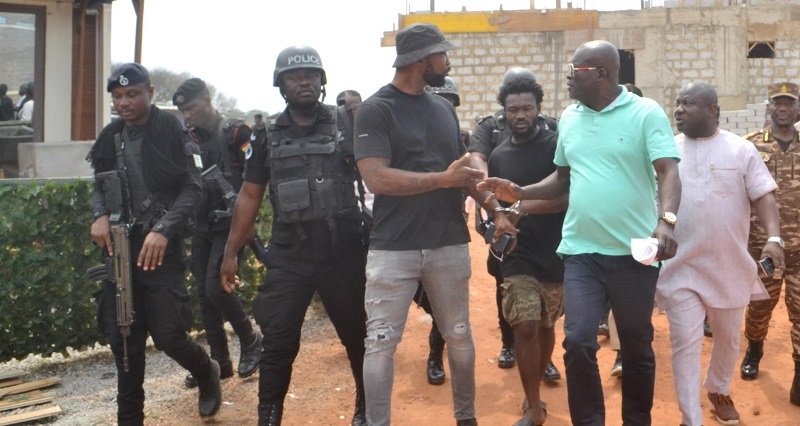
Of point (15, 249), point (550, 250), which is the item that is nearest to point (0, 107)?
point (15, 249)

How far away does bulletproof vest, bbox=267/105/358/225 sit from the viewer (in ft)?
15.3

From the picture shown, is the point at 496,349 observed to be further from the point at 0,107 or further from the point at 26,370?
the point at 0,107

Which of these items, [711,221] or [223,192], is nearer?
[711,221]

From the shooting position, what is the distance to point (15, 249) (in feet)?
21.8

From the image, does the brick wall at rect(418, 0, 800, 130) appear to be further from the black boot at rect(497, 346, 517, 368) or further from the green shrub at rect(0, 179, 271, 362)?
the green shrub at rect(0, 179, 271, 362)

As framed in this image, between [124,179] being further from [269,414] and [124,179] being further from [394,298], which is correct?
[394,298]

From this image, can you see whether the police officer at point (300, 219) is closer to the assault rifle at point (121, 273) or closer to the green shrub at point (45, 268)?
the assault rifle at point (121, 273)

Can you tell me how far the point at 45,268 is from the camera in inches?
264

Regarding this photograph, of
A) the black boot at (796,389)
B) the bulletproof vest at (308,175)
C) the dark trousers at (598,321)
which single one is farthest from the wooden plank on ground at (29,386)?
the black boot at (796,389)

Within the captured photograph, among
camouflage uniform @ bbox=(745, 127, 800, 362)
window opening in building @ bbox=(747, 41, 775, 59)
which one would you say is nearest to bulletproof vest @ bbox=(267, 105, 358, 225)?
camouflage uniform @ bbox=(745, 127, 800, 362)

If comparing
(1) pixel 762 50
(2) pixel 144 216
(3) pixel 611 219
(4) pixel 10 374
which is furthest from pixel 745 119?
(2) pixel 144 216

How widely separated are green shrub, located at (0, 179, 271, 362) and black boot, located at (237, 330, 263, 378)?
1.34 metres

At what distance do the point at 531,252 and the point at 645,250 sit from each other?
132 centimetres

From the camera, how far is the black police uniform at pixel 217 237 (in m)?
6.05
